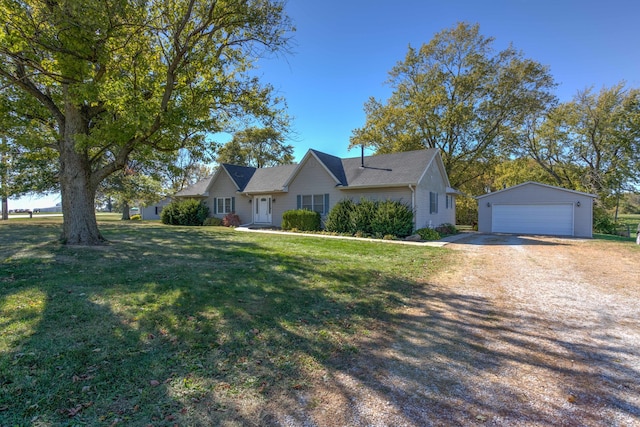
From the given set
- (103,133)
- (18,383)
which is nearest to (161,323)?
(18,383)

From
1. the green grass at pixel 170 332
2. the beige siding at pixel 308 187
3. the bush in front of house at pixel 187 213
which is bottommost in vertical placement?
the green grass at pixel 170 332

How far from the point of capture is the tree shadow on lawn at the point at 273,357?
2486 mm

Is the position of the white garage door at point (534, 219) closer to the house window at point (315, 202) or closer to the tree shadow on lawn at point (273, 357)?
the house window at point (315, 202)

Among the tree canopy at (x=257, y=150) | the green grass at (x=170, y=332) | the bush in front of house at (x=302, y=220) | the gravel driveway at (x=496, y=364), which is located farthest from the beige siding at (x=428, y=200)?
the tree canopy at (x=257, y=150)

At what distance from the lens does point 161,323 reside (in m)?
4.06

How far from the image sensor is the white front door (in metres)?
21.4

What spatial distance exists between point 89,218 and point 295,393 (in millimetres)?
9890

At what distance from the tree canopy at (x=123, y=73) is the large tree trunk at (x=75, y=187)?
3 cm

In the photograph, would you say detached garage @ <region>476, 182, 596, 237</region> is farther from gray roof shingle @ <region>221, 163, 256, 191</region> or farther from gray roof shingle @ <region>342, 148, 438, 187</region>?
gray roof shingle @ <region>221, 163, 256, 191</region>

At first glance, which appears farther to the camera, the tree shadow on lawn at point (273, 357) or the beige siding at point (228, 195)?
the beige siding at point (228, 195)

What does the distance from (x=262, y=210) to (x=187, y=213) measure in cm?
584

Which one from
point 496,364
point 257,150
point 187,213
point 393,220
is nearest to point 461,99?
point 393,220

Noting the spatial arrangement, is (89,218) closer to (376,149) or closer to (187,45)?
(187,45)

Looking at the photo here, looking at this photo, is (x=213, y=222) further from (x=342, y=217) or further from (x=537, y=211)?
(x=537, y=211)
